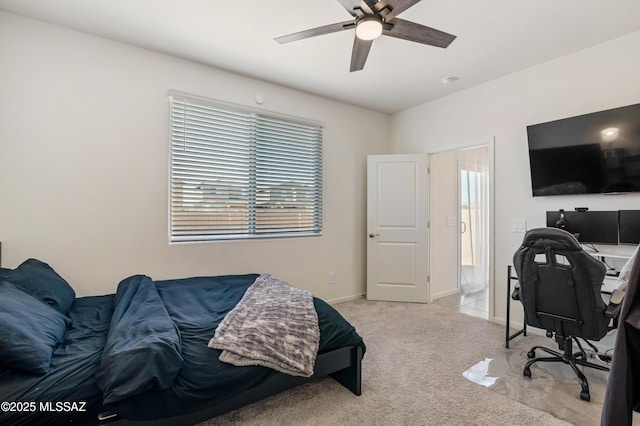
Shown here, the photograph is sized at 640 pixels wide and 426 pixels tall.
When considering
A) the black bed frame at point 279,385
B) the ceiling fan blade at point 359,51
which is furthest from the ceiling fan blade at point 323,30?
the black bed frame at point 279,385

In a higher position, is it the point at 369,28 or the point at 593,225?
the point at 369,28

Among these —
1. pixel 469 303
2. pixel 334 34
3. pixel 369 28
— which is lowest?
pixel 469 303

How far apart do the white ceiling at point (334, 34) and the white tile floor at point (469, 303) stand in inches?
111

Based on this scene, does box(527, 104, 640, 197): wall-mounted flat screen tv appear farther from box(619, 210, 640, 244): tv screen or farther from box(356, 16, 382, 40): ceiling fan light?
box(356, 16, 382, 40): ceiling fan light

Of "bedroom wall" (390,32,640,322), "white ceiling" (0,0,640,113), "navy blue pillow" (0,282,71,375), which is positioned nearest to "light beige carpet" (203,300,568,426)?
"navy blue pillow" (0,282,71,375)

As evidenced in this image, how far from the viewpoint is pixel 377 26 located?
6.31 ft

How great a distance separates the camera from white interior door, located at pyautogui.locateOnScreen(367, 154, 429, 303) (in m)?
4.09

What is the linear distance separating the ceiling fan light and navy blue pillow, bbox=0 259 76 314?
2666 mm

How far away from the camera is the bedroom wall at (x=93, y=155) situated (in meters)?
2.32

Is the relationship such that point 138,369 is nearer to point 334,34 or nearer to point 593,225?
point 334,34

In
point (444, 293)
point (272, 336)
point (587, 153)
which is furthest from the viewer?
point (444, 293)

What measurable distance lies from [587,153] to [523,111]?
77cm

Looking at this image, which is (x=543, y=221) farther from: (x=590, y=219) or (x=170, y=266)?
(x=170, y=266)

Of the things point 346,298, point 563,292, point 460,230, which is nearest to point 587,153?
point 563,292
